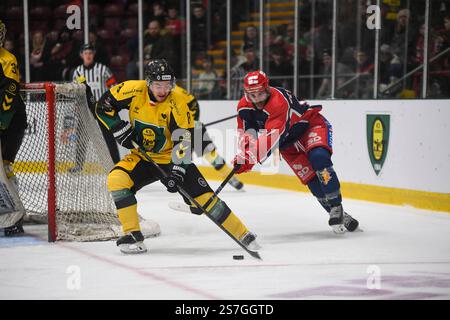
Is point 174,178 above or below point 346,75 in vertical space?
below

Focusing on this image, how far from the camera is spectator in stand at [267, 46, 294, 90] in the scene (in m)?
9.09

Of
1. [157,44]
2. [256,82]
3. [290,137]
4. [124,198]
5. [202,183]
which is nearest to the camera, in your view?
[124,198]

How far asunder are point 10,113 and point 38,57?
470 cm

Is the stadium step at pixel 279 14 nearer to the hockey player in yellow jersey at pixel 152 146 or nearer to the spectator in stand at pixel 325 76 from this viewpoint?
the spectator in stand at pixel 325 76

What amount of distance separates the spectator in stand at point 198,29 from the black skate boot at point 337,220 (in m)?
5.04

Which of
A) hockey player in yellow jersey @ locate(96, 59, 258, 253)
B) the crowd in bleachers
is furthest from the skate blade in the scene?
Answer: the crowd in bleachers

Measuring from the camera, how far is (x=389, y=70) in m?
7.96

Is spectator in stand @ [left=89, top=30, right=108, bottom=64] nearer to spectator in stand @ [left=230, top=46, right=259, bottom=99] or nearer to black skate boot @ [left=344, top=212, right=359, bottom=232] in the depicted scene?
spectator in stand @ [left=230, top=46, right=259, bottom=99]

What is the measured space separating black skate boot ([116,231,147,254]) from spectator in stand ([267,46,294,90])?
4537 millimetres

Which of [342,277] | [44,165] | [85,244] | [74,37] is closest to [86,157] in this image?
[44,165]

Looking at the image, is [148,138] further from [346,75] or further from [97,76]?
[346,75]

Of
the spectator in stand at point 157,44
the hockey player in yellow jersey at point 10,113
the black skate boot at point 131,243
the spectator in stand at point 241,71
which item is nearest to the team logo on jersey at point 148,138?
the black skate boot at point 131,243

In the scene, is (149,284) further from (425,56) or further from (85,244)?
(425,56)

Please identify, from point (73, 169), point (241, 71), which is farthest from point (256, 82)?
point (241, 71)
